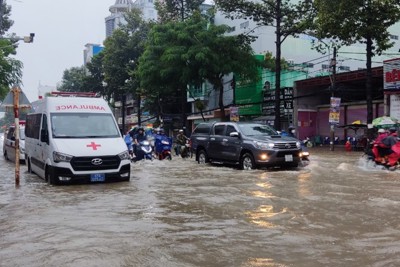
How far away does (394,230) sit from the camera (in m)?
6.84

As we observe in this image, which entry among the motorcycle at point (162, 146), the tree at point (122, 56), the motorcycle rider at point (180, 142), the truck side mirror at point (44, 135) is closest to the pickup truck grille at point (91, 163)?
the truck side mirror at point (44, 135)

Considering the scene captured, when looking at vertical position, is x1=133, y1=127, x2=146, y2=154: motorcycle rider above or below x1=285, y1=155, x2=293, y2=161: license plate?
above

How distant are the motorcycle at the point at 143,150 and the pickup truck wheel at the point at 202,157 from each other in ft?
7.71

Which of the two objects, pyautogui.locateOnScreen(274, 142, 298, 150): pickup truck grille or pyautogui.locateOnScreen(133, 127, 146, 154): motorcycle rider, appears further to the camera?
pyautogui.locateOnScreen(133, 127, 146, 154): motorcycle rider

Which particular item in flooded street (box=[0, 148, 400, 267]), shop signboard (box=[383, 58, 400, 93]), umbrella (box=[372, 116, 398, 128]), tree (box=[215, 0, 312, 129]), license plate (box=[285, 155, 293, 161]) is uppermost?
tree (box=[215, 0, 312, 129])

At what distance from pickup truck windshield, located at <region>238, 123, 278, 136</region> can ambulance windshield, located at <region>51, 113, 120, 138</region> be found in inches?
201

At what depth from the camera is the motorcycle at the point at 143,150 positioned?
19.5m

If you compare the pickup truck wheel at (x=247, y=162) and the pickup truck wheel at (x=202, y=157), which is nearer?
the pickup truck wheel at (x=247, y=162)

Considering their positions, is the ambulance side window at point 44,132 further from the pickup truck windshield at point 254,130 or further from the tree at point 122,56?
the tree at point 122,56

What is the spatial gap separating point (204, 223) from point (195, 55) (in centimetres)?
2263

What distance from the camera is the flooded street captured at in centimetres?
550

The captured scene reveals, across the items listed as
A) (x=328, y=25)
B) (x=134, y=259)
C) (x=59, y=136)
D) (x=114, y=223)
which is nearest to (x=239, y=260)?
(x=134, y=259)

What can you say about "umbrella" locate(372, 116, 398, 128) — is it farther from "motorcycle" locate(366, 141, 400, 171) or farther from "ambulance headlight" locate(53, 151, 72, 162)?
"ambulance headlight" locate(53, 151, 72, 162)

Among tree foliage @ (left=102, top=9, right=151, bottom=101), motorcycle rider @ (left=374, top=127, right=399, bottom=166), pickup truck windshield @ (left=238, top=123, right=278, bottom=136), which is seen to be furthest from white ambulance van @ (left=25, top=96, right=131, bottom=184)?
tree foliage @ (left=102, top=9, right=151, bottom=101)
